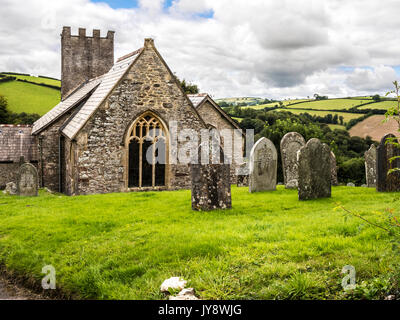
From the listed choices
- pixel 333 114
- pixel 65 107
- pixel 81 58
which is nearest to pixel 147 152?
pixel 65 107

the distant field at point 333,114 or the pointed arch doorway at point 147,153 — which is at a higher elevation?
the distant field at point 333,114

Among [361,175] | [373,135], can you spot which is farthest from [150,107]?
[373,135]

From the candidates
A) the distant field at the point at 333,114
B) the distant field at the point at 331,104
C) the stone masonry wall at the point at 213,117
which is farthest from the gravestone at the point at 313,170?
the distant field at the point at 331,104

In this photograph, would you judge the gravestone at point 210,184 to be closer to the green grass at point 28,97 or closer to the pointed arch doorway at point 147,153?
the pointed arch doorway at point 147,153

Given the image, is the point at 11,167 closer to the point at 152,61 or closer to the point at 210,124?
the point at 152,61

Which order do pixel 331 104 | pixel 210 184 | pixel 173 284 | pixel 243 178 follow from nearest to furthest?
1. pixel 173 284
2. pixel 210 184
3. pixel 243 178
4. pixel 331 104

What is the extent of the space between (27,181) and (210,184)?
838 cm

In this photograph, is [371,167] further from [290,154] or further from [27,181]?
[27,181]

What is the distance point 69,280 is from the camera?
5.83m

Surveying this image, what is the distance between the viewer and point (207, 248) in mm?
6191

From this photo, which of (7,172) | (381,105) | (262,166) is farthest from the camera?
(381,105)

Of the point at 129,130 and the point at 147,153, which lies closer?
the point at 129,130

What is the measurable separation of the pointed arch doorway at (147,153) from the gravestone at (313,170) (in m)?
7.51

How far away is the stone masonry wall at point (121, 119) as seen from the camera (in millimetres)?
14872
